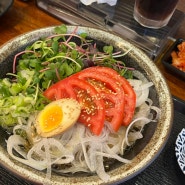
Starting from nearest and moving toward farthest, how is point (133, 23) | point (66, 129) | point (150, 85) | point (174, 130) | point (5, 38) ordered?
point (66, 129) → point (150, 85) → point (174, 130) → point (5, 38) → point (133, 23)

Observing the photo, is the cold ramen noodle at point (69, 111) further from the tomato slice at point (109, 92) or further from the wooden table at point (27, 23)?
the wooden table at point (27, 23)

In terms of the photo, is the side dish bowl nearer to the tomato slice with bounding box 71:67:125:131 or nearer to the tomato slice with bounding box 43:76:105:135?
the tomato slice with bounding box 71:67:125:131

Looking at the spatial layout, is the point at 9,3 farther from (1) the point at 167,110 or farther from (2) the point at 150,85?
(1) the point at 167,110

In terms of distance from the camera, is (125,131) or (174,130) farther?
(174,130)

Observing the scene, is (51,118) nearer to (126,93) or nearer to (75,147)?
(75,147)

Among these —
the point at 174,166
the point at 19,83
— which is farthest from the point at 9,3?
the point at 174,166

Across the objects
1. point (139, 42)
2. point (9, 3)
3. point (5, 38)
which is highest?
point (139, 42)

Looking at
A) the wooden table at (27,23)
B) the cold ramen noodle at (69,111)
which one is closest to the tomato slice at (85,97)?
the cold ramen noodle at (69,111)

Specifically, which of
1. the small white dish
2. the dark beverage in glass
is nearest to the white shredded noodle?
the small white dish
